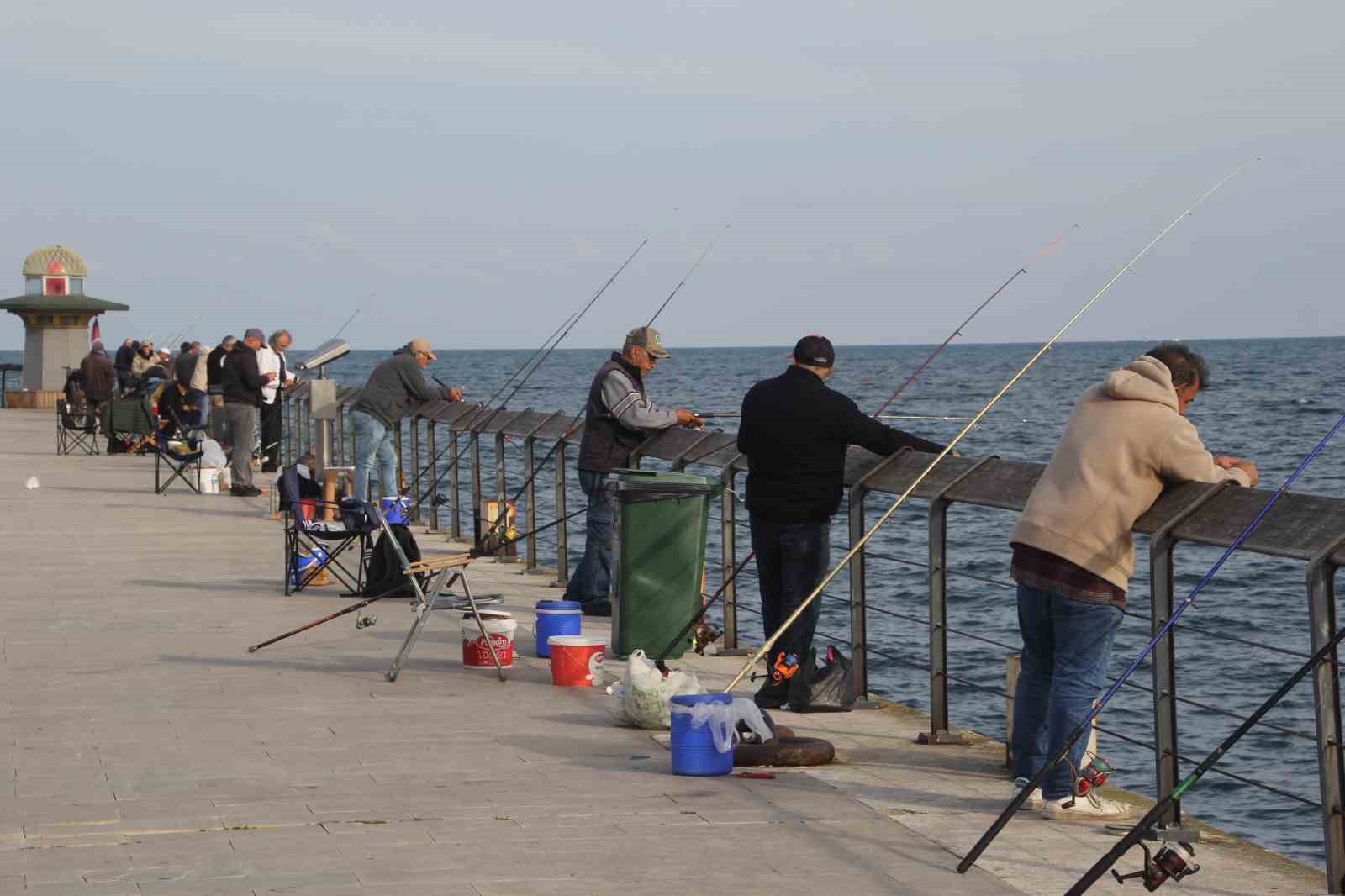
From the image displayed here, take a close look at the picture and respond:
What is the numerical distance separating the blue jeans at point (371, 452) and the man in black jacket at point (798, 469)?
330 inches

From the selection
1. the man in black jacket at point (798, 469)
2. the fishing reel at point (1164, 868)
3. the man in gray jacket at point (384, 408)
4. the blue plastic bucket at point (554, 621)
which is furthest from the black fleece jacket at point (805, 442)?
the man in gray jacket at point (384, 408)

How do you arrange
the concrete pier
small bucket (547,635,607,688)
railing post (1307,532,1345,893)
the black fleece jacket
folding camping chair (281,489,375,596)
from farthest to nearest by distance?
folding camping chair (281,489,375,596) < small bucket (547,635,607,688) < the black fleece jacket < the concrete pier < railing post (1307,532,1345,893)

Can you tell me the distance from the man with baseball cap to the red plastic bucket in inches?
62.4

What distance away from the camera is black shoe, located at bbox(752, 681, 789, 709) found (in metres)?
8.16

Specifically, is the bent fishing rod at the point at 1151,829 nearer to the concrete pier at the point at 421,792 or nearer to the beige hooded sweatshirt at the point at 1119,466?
the concrete pier at the point at 421,792

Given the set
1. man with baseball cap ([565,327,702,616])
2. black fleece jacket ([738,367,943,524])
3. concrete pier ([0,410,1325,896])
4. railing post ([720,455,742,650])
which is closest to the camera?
concrete pier ([0,410,1325,896])

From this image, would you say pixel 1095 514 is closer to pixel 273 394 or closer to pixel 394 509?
pixel 394 509

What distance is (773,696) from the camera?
8.20m

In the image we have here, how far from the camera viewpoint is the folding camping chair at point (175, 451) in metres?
19.8

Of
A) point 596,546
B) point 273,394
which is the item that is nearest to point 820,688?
point 596,546

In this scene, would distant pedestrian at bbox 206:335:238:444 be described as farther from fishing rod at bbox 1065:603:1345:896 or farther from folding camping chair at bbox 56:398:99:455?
fishing rod at bbox 1065:603:1345:896

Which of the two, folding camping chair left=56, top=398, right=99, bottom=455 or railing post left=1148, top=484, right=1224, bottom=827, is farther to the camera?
folding camping chair left=56, top=398, right=99, bottom=455

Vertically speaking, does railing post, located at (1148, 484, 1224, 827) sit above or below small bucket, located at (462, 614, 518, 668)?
above

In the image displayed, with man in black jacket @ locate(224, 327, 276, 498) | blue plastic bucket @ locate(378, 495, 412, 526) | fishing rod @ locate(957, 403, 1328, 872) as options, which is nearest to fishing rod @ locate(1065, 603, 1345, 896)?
fishing rod @ locate(957, 403, 1328, 872)
